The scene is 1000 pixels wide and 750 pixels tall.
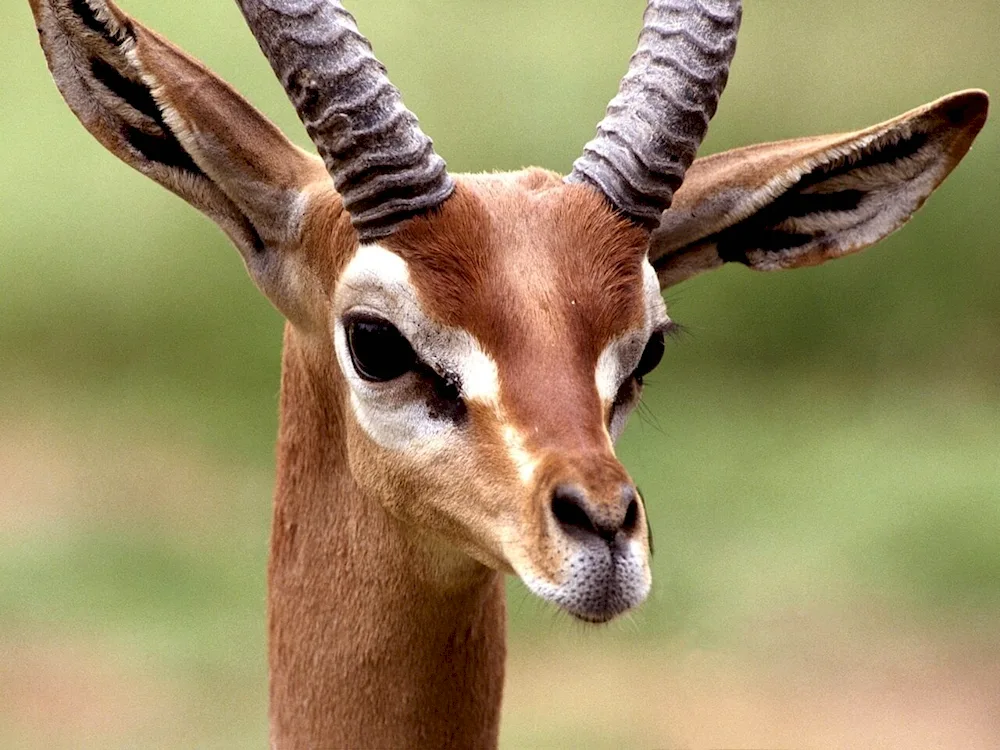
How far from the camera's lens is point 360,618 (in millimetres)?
4891

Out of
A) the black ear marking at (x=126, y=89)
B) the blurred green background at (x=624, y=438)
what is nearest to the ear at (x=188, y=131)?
the black ear marking at (x=126, y=89)

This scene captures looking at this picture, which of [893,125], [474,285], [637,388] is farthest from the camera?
[893,125]

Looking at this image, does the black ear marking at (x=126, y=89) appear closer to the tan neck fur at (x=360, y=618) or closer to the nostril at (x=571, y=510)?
the tan neck fur at (x=360, y=618)

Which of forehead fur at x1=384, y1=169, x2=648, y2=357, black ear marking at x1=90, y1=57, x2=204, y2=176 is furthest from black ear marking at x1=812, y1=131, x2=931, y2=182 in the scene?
black ear marking at x1=90, y1=57, x2=204, y2=176

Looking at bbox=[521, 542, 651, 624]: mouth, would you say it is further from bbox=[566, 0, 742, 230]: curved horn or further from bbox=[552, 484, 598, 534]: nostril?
bbox=[566, 0, 742, 230]: curved horn

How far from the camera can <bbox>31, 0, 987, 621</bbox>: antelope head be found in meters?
4.08

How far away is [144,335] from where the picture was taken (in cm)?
1395

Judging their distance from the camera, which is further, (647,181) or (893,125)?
(893,125)

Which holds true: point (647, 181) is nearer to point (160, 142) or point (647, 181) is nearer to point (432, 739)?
point (160, 142)

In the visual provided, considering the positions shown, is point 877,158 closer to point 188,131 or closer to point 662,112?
point 662,112

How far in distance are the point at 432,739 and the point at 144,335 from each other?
31.4ft

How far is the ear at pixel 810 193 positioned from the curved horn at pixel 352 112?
0.99 metres

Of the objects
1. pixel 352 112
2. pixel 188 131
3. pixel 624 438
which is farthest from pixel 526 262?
pixel 624 438

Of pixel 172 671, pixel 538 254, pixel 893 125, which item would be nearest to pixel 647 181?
pixel 538 254
